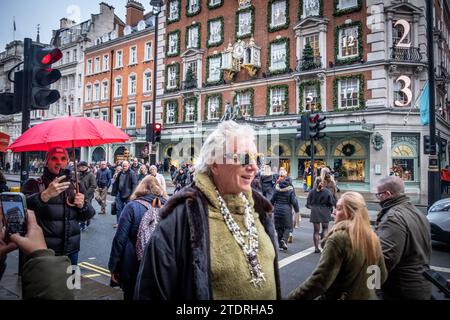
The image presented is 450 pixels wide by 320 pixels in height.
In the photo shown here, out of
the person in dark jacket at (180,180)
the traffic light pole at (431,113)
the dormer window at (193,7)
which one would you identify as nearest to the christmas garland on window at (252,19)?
the dormer window at (193,7)

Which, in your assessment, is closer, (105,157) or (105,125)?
(105,125)

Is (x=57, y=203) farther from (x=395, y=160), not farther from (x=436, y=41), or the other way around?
(x=436, y=41)

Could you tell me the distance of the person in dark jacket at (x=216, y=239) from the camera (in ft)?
5.47

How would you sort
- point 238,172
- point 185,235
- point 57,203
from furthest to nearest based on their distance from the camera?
point 57,203 < point 238,172 < point 185,235

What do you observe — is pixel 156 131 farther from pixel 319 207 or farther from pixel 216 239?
pixel 216 239

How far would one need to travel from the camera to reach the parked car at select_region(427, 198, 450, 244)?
23.7 ft

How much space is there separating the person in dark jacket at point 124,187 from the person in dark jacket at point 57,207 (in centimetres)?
514

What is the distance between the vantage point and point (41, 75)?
15.9ft

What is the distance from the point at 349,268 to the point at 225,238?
1.35 meters

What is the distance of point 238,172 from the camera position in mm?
1886

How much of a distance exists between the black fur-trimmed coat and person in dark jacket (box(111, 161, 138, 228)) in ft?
25.6

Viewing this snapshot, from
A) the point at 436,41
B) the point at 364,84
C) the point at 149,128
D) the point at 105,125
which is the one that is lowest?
the point at 105,125

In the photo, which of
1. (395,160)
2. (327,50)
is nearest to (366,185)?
(395,160)

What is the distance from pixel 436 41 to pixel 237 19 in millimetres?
15417
